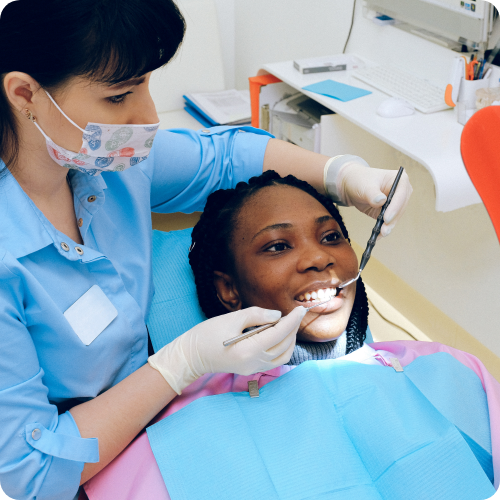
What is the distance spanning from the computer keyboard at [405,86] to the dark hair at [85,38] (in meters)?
1.33

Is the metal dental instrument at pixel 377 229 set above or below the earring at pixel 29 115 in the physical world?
below

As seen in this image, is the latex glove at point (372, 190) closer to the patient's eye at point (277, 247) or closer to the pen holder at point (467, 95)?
the patient's eye at point (277, 247)

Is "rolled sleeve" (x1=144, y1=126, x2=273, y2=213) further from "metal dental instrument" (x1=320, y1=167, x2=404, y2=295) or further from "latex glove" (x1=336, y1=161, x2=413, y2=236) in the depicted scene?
"metal dental instrument" (x1=320, y1=167, x2=404, y2=295)

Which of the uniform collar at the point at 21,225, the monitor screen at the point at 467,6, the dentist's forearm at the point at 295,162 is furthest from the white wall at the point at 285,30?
the uniform collar at the point at 21,225

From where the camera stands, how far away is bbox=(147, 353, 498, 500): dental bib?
3.27 feet

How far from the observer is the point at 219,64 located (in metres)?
3.15

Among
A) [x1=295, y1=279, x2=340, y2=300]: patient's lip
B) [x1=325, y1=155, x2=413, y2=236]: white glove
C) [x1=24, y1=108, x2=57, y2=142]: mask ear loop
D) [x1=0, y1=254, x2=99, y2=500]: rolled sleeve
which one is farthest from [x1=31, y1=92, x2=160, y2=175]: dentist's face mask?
[x1=325, y1=155, x2=413, y2=236]: white glove

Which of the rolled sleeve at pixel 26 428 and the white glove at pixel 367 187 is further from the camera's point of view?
the white glove at pixel 367 187

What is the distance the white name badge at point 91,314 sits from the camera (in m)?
1.03

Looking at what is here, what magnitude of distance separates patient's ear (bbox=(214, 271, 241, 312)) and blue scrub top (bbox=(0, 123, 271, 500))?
0.60 ft

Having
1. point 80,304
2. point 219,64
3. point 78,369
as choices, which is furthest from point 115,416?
point 219,64

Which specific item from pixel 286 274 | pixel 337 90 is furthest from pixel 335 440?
pixel 337 90

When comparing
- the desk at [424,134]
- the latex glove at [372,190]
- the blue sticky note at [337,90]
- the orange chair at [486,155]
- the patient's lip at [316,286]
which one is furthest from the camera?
the blue sticky note at [337,90]

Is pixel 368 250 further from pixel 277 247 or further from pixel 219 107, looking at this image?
pixel 219 107
